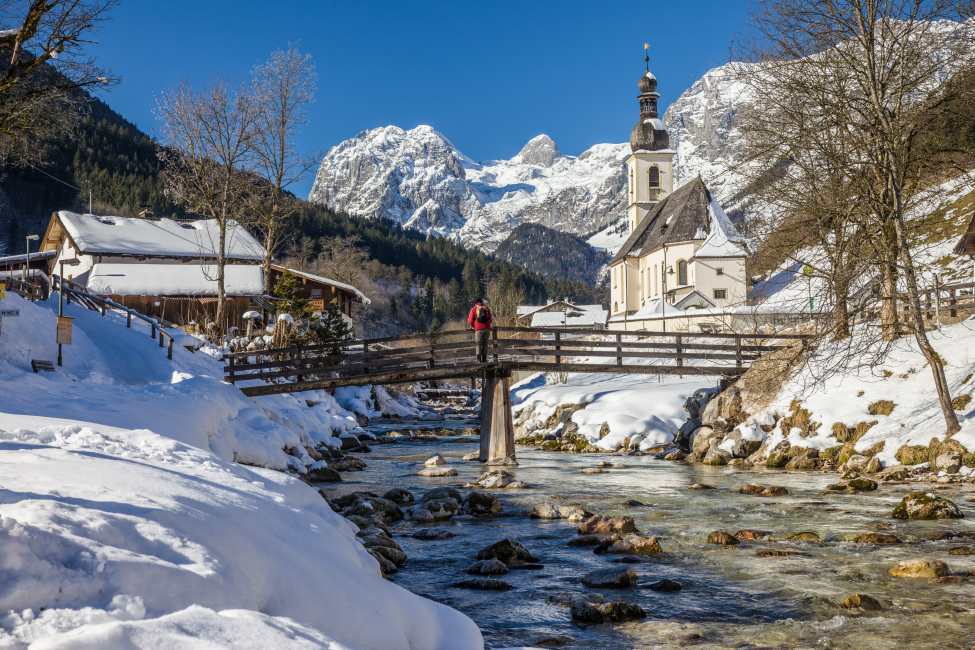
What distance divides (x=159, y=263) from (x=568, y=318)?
59174 millimetres

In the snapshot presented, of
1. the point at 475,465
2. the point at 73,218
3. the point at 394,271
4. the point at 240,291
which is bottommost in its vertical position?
the point at 475,465

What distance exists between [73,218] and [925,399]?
50.0 meters

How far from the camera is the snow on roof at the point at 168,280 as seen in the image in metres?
41.8

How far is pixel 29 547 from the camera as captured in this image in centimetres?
372

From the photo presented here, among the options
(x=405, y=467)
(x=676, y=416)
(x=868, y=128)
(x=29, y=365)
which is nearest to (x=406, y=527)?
(x=405, y=467)

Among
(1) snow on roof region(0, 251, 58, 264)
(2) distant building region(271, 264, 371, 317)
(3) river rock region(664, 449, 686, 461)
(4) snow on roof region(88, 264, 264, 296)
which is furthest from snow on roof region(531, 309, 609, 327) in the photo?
(3) river rock region(664, 449, 686, 461)

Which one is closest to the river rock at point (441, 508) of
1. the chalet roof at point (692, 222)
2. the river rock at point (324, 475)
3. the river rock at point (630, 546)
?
the river rock at point (630, 546)

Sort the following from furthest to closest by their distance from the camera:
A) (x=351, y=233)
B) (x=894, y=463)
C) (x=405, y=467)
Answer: (x=351, y=233) < (x=405, y=467) < (x=894, y=463)

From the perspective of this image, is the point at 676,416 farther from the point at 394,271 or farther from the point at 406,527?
the point at 394,271

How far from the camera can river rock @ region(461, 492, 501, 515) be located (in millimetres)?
13820

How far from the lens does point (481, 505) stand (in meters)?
13.9

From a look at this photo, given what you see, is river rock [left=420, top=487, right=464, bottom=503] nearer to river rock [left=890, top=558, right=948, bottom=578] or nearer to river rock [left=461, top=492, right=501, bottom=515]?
river rock [left=461, top=492, right=501, bottom=515]

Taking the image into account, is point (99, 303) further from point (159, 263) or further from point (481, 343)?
point (159, 263)

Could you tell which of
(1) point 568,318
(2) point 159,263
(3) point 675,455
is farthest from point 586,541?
(1) point 568,318
